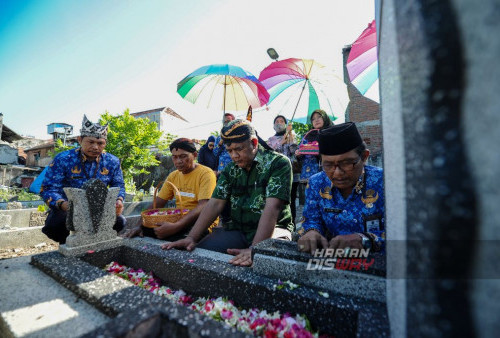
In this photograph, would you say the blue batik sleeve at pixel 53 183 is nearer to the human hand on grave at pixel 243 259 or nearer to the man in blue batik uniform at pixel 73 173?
the man in blue batik uniform at pixel 73 173

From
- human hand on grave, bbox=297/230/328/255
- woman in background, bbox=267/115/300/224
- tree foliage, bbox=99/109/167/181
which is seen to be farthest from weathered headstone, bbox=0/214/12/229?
tree foliage, bbox=99/109/167/181

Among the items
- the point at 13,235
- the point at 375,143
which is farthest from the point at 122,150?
the point at 375,143

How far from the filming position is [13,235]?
490 centimetres

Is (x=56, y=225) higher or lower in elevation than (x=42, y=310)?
higher

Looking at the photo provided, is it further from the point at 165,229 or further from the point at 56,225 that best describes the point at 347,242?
the point at 56,225

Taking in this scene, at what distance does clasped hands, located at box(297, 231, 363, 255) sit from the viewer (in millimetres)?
1710

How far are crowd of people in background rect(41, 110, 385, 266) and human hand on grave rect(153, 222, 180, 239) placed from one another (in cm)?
1

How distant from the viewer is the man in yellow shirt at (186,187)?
3323 mm

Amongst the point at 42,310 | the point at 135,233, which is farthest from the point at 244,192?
the point at 42,310

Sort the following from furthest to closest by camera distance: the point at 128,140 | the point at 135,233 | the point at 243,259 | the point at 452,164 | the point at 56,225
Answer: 1. the point at 128,140
2. the point at 56,225
3. the point at 135,233
4. the point at 243,259
5. the point at 452,164

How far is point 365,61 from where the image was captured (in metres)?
5.15

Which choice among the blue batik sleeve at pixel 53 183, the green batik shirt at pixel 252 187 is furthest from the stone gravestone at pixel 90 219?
the green batik shirt at pixel 252 187

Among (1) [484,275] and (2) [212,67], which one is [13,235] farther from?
(1) [484,275]

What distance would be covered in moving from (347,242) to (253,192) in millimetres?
1473
